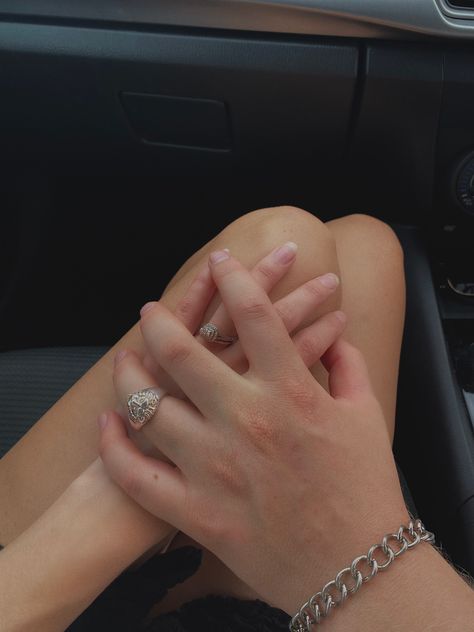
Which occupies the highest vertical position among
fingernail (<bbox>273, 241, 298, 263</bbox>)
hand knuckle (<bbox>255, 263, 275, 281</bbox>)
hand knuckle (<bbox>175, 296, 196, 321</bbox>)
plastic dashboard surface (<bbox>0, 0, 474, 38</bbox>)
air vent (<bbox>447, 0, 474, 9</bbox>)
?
air vent (<bbox>447, 0, 474, 9</bbox>)

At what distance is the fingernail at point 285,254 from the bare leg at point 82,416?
0.02 m

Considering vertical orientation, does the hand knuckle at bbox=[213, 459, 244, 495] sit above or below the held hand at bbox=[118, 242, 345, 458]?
below

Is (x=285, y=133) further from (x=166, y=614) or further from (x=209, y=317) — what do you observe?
(x=166, y=614)

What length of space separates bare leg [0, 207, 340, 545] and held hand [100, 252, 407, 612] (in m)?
0.11

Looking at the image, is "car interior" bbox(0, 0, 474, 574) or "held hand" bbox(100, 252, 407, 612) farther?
"car interior" bbox(0, 0, 474, 574)

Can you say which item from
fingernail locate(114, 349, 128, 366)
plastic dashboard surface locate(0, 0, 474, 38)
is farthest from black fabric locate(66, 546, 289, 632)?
plastic dashboard surface locate(0, 0, 474, 38)

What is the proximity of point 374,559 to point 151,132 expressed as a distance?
0.77 metres

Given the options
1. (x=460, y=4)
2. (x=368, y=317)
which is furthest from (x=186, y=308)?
(x=460, y=4)

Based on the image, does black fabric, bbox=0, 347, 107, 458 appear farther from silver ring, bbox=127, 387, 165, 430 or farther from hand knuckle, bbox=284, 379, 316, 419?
hand knuckle, bbox=284, 379, 316, 419

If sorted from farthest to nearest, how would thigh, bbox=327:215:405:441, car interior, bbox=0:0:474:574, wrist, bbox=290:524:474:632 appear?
car interior, bbox=0:0:474:574, thigh, bbox=327:215:405:441, wrist, bbox=290:524:474:632

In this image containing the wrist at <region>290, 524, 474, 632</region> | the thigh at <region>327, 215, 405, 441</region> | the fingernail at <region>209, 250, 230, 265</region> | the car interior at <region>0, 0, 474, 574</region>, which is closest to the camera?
the wrist at <region>290, 524, 474, 632</region>

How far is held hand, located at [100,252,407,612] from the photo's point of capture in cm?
55

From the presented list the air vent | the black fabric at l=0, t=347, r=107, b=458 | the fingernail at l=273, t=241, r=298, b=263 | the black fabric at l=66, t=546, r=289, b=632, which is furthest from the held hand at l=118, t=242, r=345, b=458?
the air vent

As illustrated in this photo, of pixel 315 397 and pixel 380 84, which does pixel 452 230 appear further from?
pixel 315 397
